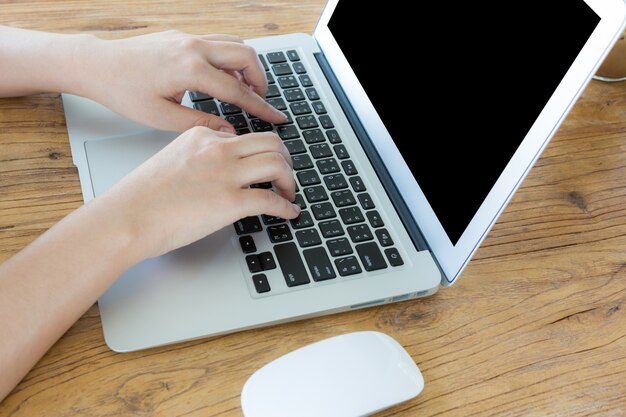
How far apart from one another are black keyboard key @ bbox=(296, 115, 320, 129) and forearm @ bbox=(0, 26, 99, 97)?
254 millimetres

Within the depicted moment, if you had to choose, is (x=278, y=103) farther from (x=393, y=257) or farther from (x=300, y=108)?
(x=393, y=257)

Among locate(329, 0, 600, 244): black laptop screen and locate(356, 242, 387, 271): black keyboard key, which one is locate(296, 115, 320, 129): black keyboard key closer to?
locate(329, 0, 600, 244): black laptop screen

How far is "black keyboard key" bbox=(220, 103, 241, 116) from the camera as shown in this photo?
869mm

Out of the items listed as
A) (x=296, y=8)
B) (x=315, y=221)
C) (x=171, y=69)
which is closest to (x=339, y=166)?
(x=315, y=221)

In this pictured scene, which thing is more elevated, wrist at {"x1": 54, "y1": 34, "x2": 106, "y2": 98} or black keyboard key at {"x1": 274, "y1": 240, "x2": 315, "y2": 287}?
black keyboard key at {"x1": 274, "y1": 240, "x2": 315, "y2": 287}

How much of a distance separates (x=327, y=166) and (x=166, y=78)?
0.67ft

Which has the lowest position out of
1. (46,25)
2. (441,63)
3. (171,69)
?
(46,25)

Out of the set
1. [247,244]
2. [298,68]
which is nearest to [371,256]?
[247,244]

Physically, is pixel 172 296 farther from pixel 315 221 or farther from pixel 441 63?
pixel 441 63

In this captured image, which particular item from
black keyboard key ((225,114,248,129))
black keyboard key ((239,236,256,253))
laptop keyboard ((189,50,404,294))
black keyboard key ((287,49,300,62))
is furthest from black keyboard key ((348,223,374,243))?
black keyboard key ((287,49,300,62))

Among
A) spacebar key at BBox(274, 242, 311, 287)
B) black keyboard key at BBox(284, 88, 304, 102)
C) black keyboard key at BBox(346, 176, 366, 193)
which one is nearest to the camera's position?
spacebar key at BBox(274, 242, 311, 287)

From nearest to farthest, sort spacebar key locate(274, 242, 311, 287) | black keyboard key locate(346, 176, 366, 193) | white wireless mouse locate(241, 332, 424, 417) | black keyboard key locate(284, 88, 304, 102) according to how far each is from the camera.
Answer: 1. white wireless mouse locate(241, 332, 424, 417)
2. spacebar key locate(274, 242, 311, 287)
3. black keyboard key locate(346, 176, 366, 193)
4. black keyboard key locate(284, 88, 304, 102)

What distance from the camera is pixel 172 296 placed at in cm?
64

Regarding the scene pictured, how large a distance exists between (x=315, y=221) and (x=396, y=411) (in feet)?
0.71
